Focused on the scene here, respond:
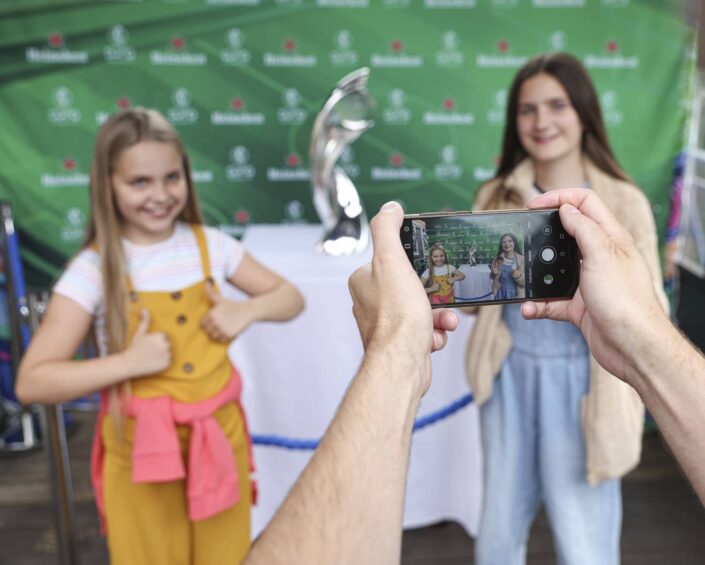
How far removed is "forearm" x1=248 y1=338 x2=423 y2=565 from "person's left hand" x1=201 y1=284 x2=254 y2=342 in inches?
30.7

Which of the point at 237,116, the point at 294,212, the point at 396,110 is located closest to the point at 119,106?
the point at 237,116

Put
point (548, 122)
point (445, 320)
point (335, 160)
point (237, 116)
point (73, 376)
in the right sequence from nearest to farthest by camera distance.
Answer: point (445, 320)
point (73, 376)
point (548, 122)
point (335, 160)
point (237, 116)

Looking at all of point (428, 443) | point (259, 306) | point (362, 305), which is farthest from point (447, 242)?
point (428, 443)

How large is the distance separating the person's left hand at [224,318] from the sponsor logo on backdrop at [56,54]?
1.75 metres

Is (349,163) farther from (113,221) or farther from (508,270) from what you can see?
(508,270)

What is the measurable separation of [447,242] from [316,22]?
6.98 ft

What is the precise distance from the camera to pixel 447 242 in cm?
94

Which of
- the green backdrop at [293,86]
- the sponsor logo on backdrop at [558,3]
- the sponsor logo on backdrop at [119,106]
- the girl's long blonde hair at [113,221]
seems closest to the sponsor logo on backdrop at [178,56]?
the green backdrop at [293,86]

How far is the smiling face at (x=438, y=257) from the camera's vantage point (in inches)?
37.2

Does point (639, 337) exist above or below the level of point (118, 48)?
below

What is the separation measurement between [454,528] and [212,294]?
4.35 ft

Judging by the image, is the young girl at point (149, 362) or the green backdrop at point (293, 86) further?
the green backdrop at point (293, 86)

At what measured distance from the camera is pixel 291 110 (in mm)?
2918

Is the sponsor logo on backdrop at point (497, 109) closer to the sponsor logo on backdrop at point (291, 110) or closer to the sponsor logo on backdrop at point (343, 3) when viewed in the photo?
the sponsor logo on backdrop at point (343, 3)
